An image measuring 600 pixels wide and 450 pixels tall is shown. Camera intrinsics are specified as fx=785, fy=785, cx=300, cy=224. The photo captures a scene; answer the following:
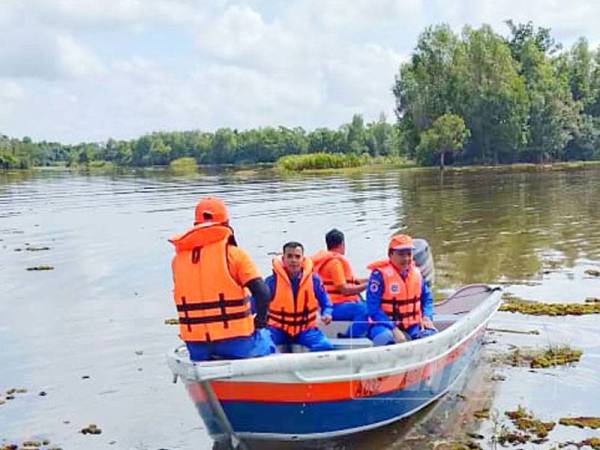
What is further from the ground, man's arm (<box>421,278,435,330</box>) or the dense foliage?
the dense foliage

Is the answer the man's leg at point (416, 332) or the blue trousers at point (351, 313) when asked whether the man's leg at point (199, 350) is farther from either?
the man's leg at point (416, 332)

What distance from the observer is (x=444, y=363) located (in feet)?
25.4

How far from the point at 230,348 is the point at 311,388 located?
29.4 inches

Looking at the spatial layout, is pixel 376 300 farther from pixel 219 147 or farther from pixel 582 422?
pixel 219 147

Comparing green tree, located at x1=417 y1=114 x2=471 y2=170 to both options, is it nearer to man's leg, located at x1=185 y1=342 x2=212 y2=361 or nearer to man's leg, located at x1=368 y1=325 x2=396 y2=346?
man's leg, located at x1=368 y1=325 x2=396 y2=346

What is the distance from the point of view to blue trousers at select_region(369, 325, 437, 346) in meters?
7.22

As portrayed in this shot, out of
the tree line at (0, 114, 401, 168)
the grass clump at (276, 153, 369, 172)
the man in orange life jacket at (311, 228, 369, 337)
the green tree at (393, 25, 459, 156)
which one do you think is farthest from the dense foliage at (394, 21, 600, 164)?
the man in orange life jacket at (311, 228, 369, 337)

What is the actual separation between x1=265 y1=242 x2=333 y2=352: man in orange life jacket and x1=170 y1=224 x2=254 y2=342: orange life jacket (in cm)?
88

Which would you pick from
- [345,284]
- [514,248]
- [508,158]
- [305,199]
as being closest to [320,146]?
[508,158]

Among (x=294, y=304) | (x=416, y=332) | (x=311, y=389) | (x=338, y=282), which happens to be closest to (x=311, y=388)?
(x=311, y=389)

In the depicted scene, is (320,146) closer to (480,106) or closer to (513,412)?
(480,106)

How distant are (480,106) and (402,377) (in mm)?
64452

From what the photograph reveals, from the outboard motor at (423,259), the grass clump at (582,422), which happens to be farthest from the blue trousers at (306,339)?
the outboard motor at (423,259)

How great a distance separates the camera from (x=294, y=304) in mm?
7016
